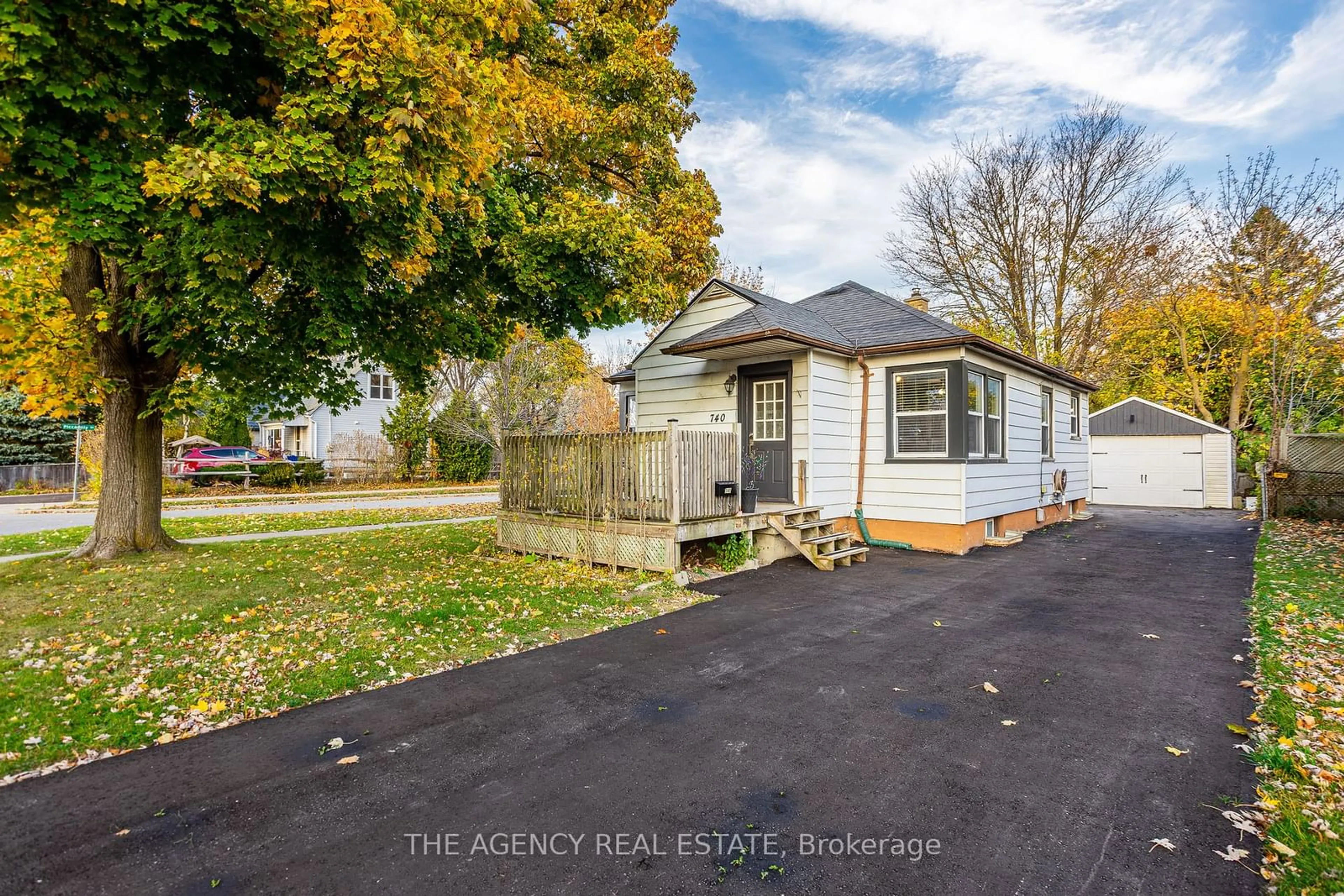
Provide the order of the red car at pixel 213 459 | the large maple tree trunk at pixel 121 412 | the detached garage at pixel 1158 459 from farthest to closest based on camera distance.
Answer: the red car at pixel 213 459 → the detached garage at pixel 1158 459 → the large maple tree trunk at pixel 121 412

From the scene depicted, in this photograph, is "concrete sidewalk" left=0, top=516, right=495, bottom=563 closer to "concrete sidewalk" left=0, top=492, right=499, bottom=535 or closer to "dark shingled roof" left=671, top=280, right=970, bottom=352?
"concrete sidewalk" left=0, top=492, right=499, bottom=535

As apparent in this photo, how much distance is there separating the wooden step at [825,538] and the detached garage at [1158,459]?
1462 cm

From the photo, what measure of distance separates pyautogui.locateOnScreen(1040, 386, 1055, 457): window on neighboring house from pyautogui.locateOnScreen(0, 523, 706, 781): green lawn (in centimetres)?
1039

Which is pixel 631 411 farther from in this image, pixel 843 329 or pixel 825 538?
pixel 825 538

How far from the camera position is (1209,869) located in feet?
7.80

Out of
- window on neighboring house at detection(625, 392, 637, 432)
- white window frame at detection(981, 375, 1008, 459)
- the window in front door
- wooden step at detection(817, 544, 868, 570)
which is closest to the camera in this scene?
wooden step at detection(817, 544, 868, 570)

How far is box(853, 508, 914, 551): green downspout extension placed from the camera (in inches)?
398

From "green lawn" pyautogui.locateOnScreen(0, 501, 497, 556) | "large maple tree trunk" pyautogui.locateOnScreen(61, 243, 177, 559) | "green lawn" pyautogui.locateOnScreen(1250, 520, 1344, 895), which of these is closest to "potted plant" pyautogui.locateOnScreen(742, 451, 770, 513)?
"green lawn" pyautogui.locateOnScreen(1250, 520, 1344, 895)

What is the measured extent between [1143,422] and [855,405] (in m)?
14.3

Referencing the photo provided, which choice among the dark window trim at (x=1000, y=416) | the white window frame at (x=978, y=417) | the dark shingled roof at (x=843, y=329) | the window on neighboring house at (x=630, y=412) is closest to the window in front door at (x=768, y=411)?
the dark shingled roof at (x=843, y=329)

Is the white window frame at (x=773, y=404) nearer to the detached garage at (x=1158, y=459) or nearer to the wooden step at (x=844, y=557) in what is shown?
the wooden step at (x=844, y=557)

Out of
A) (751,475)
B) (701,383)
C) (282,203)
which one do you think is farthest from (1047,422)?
(282,203)

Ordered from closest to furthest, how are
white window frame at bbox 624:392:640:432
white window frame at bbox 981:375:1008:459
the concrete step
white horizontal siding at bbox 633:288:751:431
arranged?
1. white horizontal siding at bbox 633:288:751:431
2. white window frame at bbox 981:375:1008:459
3. the concrete step
4. white window frame at bbox 624:392:640:432

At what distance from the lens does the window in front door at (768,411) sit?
9.82 metres
